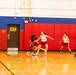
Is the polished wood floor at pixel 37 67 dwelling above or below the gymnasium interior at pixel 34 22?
below

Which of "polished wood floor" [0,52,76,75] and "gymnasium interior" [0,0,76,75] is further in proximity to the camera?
"gymnasium interior" [0,0,76,75]

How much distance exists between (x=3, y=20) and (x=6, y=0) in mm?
1843

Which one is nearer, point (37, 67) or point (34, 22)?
point (37, 67)

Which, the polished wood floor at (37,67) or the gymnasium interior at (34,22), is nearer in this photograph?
the polished wood floor at (37,67)

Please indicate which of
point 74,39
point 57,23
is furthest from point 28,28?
point 74,39

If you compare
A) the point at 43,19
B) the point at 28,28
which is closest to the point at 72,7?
the point at 43,19

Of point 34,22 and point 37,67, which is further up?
point 34,22

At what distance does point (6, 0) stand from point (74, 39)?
7236 millimetres

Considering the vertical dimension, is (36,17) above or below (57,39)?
above

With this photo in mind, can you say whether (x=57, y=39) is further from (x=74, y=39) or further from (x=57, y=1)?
(x=57, y=1)

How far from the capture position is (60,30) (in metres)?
23.1

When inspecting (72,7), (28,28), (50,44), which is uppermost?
(72,7)

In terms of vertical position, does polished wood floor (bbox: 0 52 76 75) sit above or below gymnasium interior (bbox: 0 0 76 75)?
below

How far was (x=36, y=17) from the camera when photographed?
22984 millimetres
